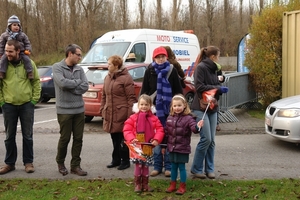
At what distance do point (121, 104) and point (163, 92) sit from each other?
0.79 m

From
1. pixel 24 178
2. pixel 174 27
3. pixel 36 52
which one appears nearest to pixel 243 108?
pixel 24 178

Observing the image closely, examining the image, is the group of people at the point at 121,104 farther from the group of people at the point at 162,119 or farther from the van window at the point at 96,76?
the van window at the point at 96,76

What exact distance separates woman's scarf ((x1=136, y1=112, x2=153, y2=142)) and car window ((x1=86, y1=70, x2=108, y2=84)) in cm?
511

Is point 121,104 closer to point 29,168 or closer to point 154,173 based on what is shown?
point 154,173

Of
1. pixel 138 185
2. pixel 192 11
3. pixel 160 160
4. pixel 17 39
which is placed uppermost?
pixel 192 11

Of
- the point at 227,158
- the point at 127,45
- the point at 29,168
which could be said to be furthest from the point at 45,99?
the point at 227,158

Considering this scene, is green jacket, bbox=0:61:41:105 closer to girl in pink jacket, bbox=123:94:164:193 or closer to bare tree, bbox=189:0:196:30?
girl in pink jacket, bbox=123:94:164:193

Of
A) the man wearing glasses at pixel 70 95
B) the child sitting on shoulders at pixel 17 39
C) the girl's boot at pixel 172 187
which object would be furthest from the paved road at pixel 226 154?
the child sitting on shoulders at pixel 17 39

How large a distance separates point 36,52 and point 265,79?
87.4 ft

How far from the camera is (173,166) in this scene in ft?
16.6

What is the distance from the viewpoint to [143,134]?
501cm

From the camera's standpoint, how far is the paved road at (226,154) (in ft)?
19.6

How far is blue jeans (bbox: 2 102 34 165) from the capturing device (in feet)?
19.2

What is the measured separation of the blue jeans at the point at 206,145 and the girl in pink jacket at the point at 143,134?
0.79 m
